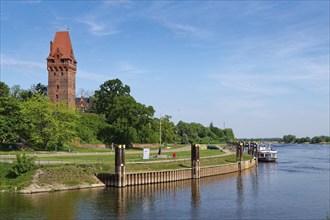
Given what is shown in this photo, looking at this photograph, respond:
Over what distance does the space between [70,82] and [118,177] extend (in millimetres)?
61285

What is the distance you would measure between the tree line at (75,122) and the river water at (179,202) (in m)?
30.3

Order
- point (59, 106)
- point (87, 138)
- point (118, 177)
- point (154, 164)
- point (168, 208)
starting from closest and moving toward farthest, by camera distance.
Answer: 1. point (168, 208)
2. point (118, 177)
3. point (154, 164)
4. point (59, 106)
5. point (87, 138)

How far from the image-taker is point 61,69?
363ft

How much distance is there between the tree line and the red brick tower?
14.7 ft

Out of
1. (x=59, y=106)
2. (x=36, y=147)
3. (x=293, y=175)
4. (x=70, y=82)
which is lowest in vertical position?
(x=293, y=175)

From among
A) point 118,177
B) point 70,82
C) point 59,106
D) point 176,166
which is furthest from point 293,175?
point 70,82

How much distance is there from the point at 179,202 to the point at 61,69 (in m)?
73.1

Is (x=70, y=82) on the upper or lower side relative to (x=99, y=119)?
upper

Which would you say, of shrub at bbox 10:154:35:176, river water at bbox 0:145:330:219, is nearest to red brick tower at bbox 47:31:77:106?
shrub at bbox 10:154:35:176

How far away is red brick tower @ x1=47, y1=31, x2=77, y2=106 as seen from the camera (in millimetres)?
109812

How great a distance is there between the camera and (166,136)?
12750 centimetres

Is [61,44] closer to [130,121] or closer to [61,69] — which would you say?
[61,69]

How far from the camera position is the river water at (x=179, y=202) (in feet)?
134

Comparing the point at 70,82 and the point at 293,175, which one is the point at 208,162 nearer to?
the point at 293,175
